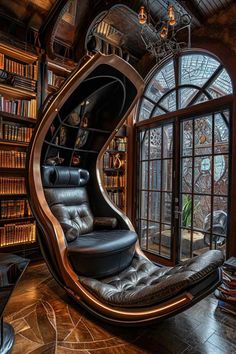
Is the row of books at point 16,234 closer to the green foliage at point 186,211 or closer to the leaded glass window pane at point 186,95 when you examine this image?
the green foliage at point 186,211

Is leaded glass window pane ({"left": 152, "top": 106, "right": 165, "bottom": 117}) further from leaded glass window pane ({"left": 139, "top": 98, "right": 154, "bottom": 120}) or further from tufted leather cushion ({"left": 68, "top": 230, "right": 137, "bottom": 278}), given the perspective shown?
tufted leather cushion ({"left": 68, "top": 230, "right": 137, "bottom": 278})

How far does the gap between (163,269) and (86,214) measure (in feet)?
3.63

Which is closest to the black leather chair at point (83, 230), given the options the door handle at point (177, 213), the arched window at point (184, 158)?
the door handle at point (177, 213)

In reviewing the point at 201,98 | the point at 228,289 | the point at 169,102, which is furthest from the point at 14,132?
the point at 228,289

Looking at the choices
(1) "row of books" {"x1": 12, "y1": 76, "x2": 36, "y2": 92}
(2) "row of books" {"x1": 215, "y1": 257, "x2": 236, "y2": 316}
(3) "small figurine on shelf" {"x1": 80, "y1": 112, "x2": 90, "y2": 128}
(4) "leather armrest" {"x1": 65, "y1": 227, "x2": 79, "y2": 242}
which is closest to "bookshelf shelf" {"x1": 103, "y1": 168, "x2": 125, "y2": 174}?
(3) "small figurine on shelf" {"x1": 80, "y1": 112, "x2": 90, "y2": 128}

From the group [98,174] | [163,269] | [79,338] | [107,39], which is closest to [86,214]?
[98,174]

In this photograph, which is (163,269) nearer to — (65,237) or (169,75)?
(65,237)

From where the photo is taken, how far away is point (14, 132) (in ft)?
9.23

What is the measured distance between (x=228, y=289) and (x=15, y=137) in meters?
2.93

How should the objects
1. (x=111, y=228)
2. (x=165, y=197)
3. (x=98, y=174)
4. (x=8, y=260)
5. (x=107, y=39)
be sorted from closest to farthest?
(x=8, y=260) < (x=111, y=228) < (x=98, y=174) < (x=165, y=197) < (x=107, y=39)

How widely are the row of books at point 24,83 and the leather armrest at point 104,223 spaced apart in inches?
75.8

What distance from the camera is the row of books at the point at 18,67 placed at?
8.95 feet

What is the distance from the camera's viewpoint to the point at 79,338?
1611 mm

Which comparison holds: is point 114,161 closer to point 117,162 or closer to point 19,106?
point 117,162
